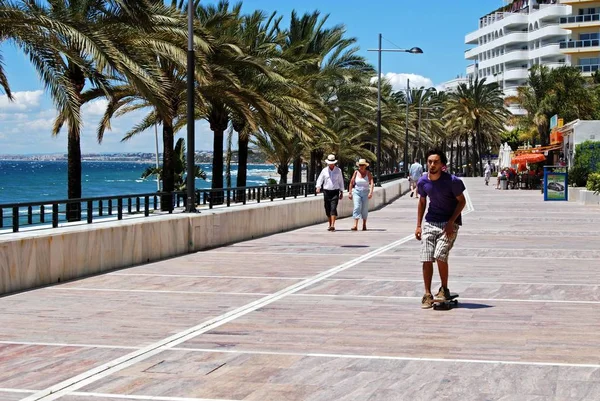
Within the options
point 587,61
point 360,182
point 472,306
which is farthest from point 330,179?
point 587,61

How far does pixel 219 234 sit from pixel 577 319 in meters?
10.1

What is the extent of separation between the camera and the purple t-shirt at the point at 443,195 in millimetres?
9859

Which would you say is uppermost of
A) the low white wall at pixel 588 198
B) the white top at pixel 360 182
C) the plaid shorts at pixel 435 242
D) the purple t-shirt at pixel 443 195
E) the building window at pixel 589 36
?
the building window at pixel 589 36

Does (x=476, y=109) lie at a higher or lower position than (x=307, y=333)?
higher

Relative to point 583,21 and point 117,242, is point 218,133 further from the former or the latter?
point 583,21

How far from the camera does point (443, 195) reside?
9875 mm

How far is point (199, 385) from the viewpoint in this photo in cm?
656

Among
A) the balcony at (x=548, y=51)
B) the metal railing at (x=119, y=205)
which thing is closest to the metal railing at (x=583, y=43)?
the balcony at (x=548, y=51)

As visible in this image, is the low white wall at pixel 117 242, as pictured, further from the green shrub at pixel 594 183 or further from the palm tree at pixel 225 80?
the green shrub at pixel 594 183

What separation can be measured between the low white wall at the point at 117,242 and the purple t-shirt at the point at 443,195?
5121mm

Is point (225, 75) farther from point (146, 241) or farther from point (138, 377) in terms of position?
point (138, 377)

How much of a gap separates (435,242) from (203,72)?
47.2 ft

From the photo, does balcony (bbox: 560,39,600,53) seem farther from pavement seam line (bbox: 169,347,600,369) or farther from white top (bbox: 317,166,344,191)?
pavement seam line (bbox: 169,347,600,369)

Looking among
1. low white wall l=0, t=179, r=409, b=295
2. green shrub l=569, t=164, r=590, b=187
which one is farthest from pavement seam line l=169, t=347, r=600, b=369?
green shrub l=569, t=164, r=590, b=187
